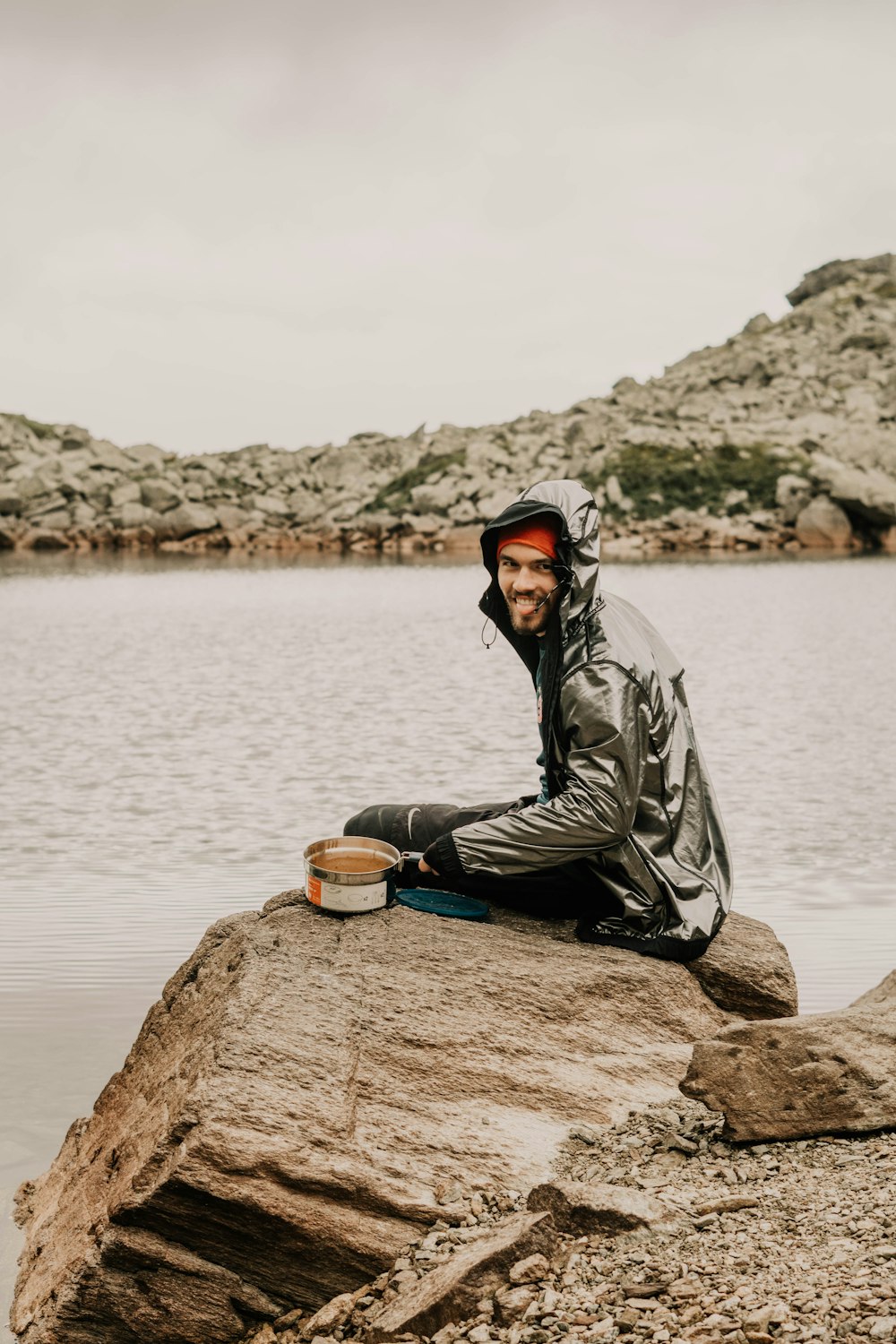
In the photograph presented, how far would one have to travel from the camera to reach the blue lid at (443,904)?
538 centimetres

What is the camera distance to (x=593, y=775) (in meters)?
4.93

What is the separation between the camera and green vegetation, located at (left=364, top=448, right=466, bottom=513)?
75.8 meters

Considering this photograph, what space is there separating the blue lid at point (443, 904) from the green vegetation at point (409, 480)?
6749 centimetres

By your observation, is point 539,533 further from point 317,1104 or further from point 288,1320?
point 288,1320

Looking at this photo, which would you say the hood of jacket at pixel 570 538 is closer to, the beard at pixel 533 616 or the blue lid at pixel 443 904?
the beard at pixel 533 616

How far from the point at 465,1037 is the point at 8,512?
241 feet

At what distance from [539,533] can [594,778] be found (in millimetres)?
1045

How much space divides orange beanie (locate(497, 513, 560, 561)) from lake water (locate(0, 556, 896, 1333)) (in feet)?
10.7

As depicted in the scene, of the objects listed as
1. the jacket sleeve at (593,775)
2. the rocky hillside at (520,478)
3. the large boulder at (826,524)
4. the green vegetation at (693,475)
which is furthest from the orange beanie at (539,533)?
the green vegetation at (693,475)

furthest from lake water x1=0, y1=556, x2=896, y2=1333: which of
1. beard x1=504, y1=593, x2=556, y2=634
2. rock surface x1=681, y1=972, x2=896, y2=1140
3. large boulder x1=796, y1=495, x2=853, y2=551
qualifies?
large boulder x1=796, y1=495, x2=853, y2=551

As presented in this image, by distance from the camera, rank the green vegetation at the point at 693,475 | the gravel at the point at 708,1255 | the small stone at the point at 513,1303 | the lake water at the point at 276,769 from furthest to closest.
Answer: the green vegetation at the point at 693,475 → the lake water at the point at 276,769 → the small stone at the point at 513,1303 → the gravel at the point at 708,1255

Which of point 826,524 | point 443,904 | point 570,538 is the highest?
point 826,524

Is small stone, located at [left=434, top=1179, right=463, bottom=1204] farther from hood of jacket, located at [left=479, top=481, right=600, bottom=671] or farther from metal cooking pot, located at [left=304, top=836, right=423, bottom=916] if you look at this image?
hood of jacket, located at [left=479, top=481, right=600, bottom=671]

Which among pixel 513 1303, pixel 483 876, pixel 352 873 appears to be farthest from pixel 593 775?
pixel 513 1303
